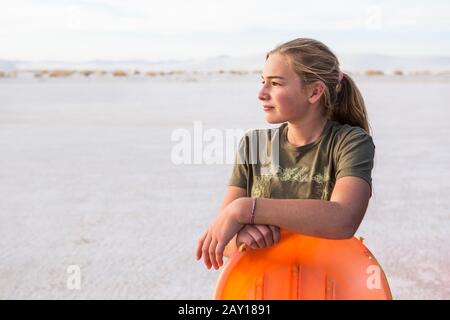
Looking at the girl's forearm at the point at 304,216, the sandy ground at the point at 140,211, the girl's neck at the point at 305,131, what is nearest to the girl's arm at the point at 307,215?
the girl's forearm at the point at 304,216

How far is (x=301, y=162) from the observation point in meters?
1.67

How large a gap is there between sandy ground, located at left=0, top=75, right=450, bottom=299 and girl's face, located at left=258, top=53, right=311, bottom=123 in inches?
86.1

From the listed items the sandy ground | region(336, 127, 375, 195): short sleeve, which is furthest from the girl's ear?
the sandy ground

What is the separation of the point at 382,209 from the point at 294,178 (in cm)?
381

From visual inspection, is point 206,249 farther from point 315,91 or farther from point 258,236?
point 315,91

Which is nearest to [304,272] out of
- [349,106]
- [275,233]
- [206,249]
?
[275,233]

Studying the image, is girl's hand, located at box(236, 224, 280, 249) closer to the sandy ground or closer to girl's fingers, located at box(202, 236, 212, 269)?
girl's fingers, located at box(202, 236, 212, 269)

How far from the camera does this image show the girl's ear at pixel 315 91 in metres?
1.67

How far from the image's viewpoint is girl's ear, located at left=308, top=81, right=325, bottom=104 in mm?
1674

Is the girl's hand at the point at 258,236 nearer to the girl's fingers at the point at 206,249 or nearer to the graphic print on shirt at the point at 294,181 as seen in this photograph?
the girl's fingers at the point at 206,249

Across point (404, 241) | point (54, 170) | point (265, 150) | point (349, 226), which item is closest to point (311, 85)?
point (265, 150)

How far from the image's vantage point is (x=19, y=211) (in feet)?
17.5

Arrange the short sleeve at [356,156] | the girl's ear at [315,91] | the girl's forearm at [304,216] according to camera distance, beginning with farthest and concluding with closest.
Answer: the girl's ear at [315,91] < the short sleeve at [356,156] < the girl's forearm at [304,216]

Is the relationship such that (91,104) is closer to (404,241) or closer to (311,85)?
(404,241)
